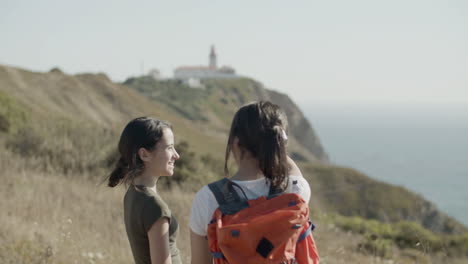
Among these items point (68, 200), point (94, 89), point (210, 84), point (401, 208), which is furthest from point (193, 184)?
point (210, 84)

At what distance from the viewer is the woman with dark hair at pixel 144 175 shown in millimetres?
2662

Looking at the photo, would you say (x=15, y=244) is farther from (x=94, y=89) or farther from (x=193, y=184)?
(x=94, y=89)

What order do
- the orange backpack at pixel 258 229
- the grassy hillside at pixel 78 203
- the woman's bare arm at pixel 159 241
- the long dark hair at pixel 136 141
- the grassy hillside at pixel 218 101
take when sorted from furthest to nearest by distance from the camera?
1. the grassy hillside at pixel 218 101
2. the grassy hillside at pixel 78 203
3. the long dark hair at pixel 136 141
4. the woman's bare arm at pixel 159 241
5. the orange backpack at pixel 258 229

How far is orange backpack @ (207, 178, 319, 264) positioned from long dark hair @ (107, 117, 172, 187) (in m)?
0.63

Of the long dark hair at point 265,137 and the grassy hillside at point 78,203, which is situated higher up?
the long dark hair at point 265,137

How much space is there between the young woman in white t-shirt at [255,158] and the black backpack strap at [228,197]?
0.03 meters

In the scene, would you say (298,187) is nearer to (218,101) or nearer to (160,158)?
(160,158)

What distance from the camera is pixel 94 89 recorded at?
61.8m

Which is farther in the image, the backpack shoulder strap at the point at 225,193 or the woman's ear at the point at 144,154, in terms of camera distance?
the woman's ear at the point at 144,154

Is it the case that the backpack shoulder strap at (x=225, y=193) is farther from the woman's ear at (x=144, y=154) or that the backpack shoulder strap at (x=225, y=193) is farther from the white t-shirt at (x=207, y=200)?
the woman's ear at (x=144, y=154)

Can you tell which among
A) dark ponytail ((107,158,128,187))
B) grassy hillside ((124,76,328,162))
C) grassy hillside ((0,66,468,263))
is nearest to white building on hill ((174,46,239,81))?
grassy hillside ((124,76,328,162))

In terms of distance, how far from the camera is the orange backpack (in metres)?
2.22

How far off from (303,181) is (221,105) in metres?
105

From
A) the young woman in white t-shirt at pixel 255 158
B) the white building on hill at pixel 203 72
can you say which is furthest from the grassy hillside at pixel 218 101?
the young woman in white t-shirt at pixel 255 158
